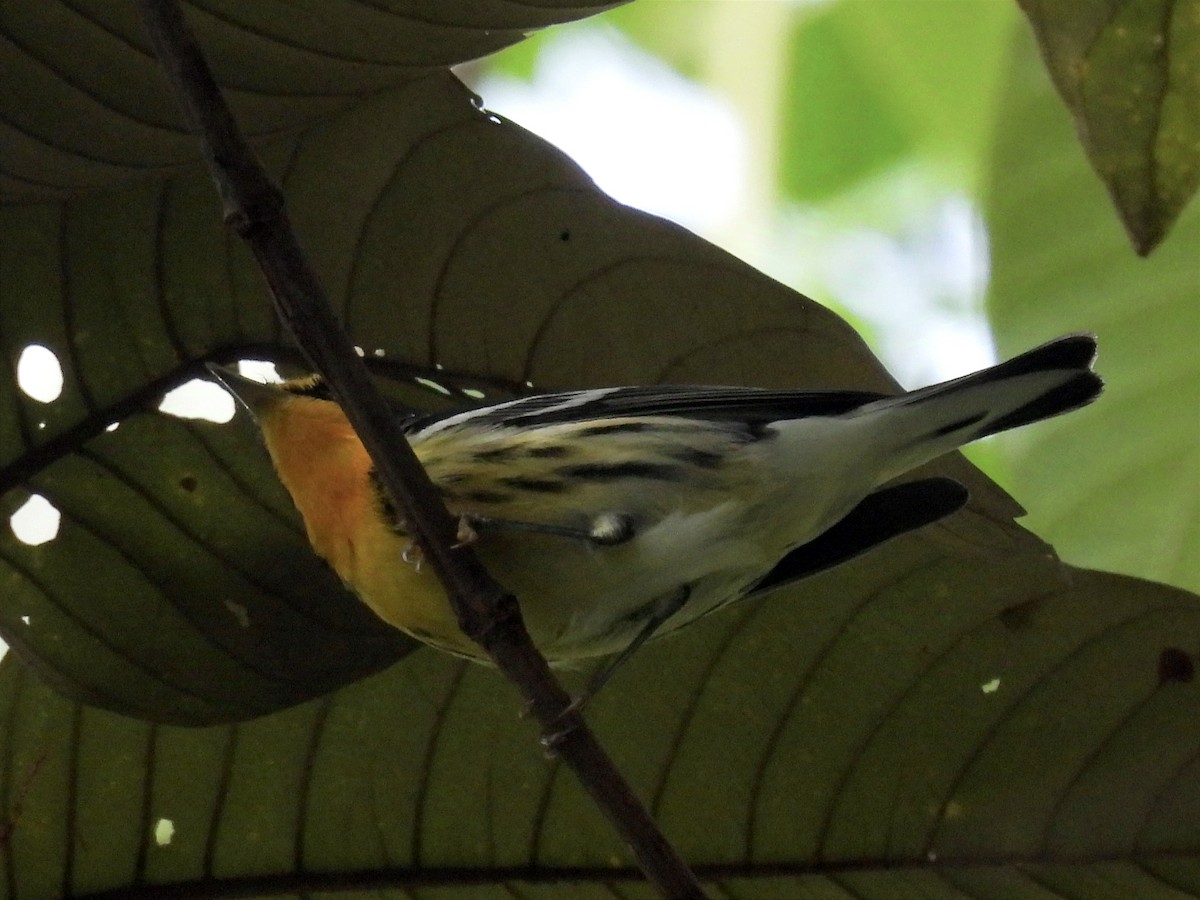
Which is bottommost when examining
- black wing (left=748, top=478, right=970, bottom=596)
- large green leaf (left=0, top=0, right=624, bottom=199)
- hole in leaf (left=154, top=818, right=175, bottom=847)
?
hole in leaf (left=154, top=818, right=175, bottom=847)

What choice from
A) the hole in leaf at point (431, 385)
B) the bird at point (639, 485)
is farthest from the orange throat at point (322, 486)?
the hole in leaf at point (431, 385)

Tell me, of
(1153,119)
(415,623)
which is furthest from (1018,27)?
(415,623)

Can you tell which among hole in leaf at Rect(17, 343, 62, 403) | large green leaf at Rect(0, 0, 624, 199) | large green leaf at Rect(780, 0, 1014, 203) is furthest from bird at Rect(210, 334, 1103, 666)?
large green leaf at Rect(780, 0, 1014, 203)

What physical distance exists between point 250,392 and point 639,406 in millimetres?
564

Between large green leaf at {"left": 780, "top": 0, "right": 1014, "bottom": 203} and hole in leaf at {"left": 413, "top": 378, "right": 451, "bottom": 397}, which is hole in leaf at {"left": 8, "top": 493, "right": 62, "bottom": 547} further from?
large green leaf at {"left": 780, "top": 0, "right": 1014, "bottom": 203}

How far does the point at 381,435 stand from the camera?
151 cm

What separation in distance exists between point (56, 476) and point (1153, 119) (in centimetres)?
142

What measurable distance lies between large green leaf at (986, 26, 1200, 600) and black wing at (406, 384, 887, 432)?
569 millimetres

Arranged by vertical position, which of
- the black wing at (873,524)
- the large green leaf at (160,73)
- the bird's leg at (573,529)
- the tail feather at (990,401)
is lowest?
the black wing at (873,524)

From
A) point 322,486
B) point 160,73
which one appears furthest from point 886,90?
point 160,73

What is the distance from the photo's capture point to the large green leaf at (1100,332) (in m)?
2.62

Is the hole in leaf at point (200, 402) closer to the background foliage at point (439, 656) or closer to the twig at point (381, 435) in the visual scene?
the background foliage at point (439, 656)

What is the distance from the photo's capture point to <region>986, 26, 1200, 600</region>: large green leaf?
2.62 metres

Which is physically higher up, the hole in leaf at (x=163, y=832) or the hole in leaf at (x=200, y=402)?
the hole in leaf at (x=200, y=402)
